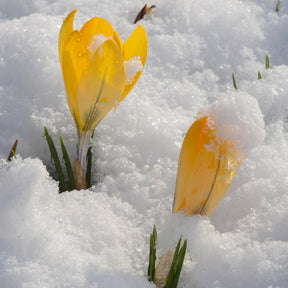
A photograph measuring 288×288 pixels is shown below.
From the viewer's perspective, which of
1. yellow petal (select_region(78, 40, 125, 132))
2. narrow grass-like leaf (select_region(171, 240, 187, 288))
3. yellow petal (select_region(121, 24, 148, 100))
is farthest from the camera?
yellow petal (select_region(121, 24, 148, 100))

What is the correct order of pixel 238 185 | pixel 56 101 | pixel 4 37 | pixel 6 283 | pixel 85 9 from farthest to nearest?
1. pixel 85 9
2. pixel 4 37
3. pixel 56 101
4. pixel 238 185
5. pixel 6 283

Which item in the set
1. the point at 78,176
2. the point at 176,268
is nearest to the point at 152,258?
the point at 176,268

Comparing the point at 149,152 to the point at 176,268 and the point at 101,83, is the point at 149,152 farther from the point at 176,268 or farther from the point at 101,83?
the point at 176,268

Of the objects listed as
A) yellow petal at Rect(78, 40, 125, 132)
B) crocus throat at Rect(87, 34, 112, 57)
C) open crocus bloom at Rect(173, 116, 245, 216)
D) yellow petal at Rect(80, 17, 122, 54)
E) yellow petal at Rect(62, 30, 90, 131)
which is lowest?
open crocus bloom at Rect(173, 116, 245, 216)

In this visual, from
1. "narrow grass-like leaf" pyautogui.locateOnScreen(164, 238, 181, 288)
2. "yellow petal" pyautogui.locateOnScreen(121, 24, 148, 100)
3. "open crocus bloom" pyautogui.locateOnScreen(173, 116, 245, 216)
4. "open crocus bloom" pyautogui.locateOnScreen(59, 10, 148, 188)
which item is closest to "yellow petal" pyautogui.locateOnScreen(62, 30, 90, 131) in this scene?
"open crocus bloom" pyautogui.locateOnScreen(59, 10, 148, 188)

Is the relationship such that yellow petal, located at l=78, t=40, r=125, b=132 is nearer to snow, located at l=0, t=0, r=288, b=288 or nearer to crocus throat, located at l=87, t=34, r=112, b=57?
crocus throat, located at l=87, t=34, r=112, b=57

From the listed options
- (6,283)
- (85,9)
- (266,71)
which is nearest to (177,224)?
(6,283)

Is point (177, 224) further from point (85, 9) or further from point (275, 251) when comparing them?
point (85, 9)
